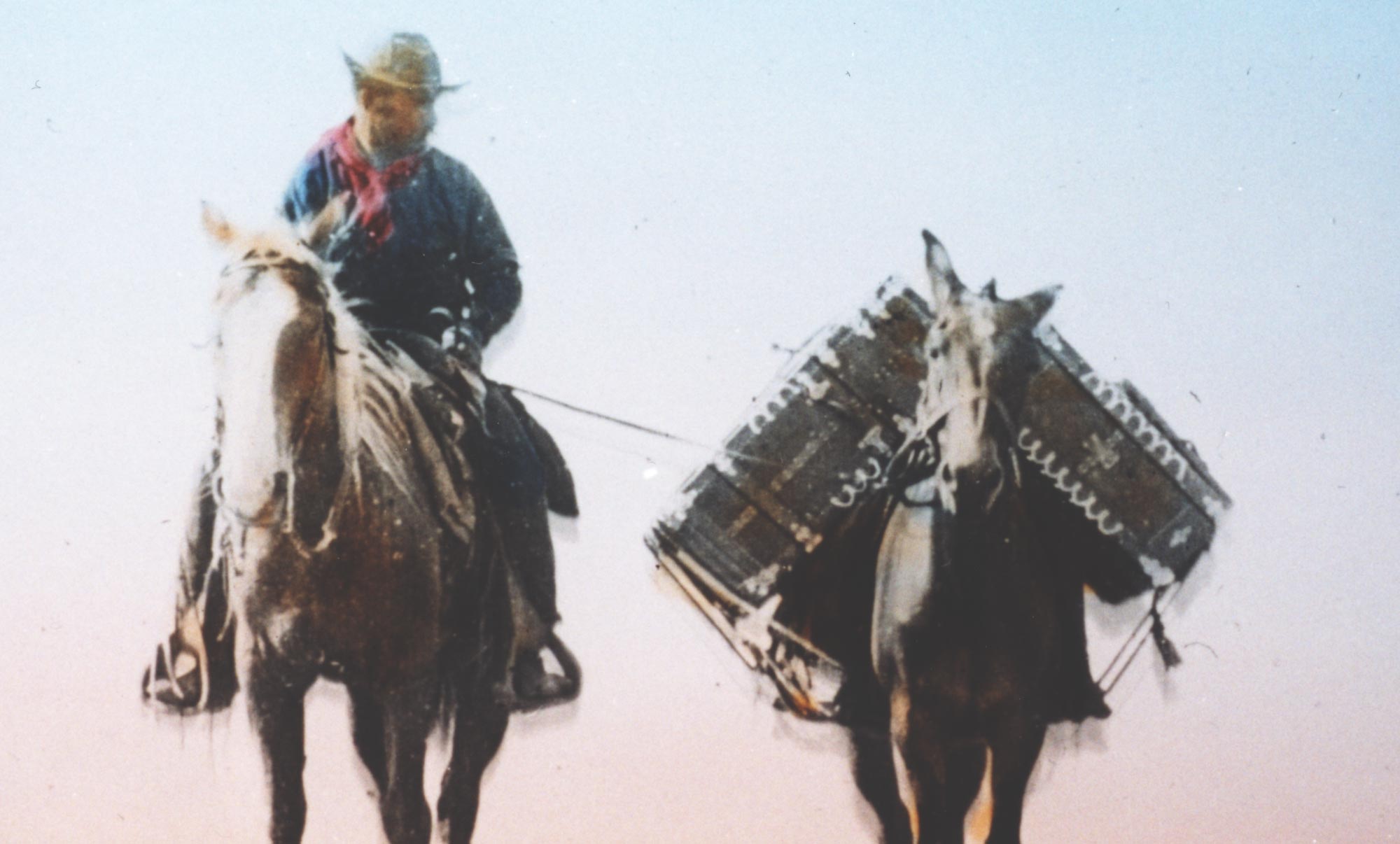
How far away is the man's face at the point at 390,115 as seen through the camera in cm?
362

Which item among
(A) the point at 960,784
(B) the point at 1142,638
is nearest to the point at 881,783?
(A) the point at 960,784

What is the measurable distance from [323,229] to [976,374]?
1.31m

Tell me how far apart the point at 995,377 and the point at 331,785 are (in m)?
1.57

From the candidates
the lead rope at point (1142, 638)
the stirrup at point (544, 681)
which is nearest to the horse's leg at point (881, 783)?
the lead rope at point (1142, 638)

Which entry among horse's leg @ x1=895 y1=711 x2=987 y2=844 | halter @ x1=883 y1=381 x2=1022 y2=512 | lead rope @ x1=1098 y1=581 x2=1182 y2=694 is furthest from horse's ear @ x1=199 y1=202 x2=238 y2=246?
lead rope @ x1=1098 y1=581 x2=1182 y2=694

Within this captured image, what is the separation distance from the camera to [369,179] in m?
3.60

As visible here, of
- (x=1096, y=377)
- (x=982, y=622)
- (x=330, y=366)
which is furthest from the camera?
(x=1096, y=377)

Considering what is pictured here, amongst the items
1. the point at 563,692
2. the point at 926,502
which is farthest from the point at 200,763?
the point at 926,502

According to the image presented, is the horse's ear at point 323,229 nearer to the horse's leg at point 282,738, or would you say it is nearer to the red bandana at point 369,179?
the red bandana at point 369,179

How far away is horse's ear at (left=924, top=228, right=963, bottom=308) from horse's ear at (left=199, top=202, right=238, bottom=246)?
1397mm

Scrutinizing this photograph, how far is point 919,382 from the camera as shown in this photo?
3584mm

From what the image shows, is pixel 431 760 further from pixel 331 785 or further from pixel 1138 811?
pixel 1138 811

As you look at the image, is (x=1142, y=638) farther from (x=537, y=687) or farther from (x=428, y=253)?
(x=428, y=253)

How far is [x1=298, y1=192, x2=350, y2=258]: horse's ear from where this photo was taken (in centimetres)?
334
